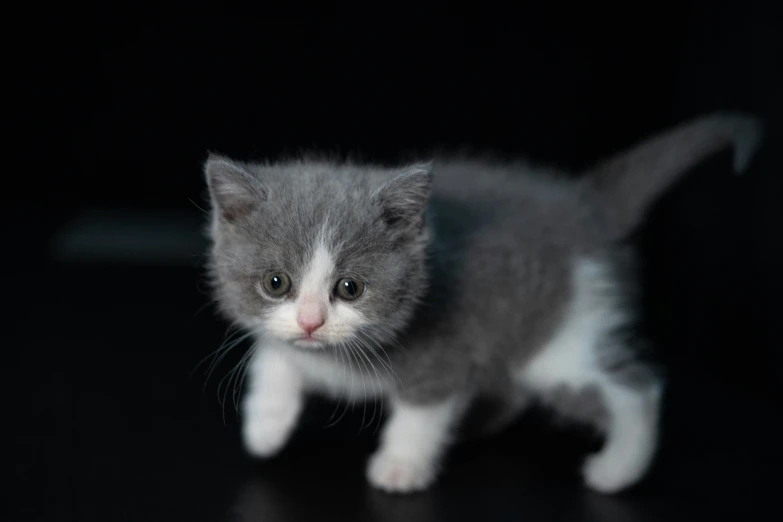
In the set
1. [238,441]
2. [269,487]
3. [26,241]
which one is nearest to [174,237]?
[26,241]

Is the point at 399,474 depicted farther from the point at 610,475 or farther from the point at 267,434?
the point at 610,475

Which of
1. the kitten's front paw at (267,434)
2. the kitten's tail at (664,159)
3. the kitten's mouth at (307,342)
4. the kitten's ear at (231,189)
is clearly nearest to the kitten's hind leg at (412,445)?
the kitten's front paw at (267,434)

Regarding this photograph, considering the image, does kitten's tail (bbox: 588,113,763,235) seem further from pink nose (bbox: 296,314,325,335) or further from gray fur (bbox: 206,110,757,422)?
pink nose (bbox: 296,314,325,335)

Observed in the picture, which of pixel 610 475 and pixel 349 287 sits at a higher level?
pixel 349 287

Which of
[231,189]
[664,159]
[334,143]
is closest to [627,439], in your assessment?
[664,159]

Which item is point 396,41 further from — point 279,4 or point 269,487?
point 269,487

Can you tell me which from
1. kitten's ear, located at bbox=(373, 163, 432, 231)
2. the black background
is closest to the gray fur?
kitten's ear, located at bbox=(373, 163, 432, 231)
